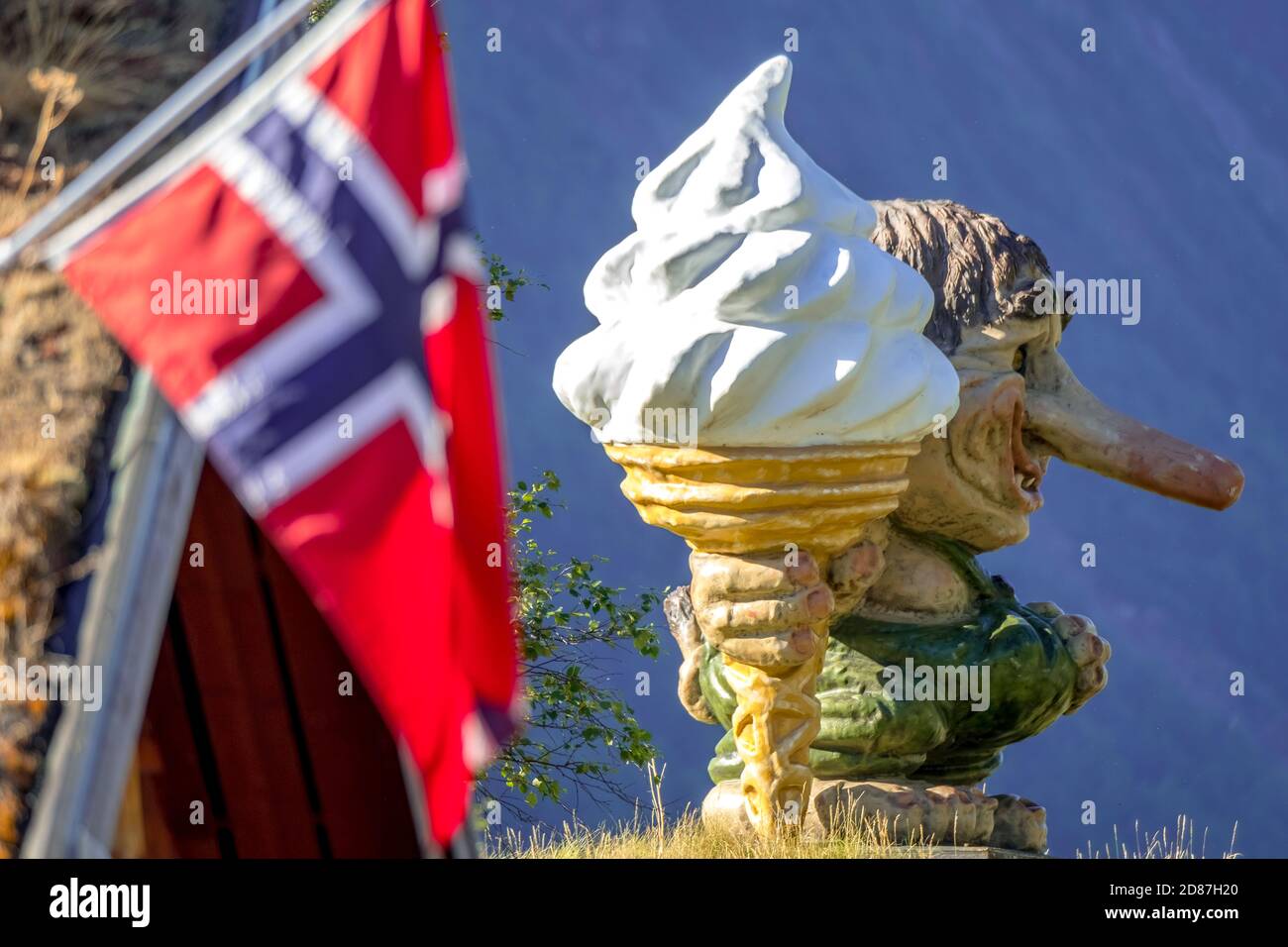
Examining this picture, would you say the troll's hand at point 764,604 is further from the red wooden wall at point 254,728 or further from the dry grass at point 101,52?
the dry grass at point 101,52

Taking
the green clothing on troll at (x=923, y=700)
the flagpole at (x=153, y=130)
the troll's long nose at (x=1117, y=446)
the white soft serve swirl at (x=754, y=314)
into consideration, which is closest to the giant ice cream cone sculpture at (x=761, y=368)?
the white soft serve swirl at (x=754, y=314)

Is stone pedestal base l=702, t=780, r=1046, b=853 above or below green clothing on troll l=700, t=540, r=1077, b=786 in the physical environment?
below

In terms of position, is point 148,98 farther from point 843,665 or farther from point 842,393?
point 843,665

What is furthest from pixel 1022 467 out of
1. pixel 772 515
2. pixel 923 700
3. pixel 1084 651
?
pixel 772 515

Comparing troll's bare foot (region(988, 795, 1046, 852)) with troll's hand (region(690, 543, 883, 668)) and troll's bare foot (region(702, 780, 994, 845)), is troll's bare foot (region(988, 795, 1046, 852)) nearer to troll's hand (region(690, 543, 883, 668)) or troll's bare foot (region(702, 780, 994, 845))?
troll's bare foot (region(702, 780, 994, 845))

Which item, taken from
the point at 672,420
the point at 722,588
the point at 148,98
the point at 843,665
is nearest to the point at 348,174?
the point at 148,98

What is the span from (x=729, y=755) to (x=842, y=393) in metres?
1.15

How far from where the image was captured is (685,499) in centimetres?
476

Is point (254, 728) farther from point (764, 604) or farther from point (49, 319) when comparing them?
point (764, 604)

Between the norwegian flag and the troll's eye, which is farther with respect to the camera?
the troll's eye

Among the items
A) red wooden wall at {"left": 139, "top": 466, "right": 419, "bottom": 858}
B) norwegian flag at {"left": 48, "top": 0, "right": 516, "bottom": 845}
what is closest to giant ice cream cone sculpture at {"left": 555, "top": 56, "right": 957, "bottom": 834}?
red wooden wall at {"left": 139, "top": 466, "right": 419, "bottom": 858}

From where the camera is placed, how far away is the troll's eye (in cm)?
529

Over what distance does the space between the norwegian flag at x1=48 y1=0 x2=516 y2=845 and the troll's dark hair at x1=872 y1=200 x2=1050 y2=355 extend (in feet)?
6.32

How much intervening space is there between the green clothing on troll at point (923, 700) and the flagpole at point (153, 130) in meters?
2.19
